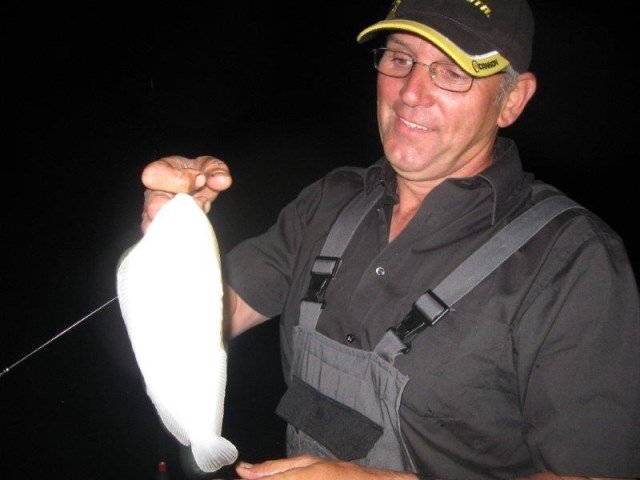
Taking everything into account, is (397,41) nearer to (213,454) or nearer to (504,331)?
(504,331)

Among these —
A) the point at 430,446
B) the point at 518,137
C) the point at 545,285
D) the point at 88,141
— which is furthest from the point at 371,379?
the point at 88,141

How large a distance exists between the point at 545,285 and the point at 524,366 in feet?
0.70

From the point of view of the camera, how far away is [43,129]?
25.2ft

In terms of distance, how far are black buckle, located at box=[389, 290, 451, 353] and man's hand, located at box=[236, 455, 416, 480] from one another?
1.07 feet

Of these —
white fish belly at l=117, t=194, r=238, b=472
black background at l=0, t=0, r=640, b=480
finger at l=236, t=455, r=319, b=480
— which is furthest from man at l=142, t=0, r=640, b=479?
black background at l=0, t=0, r=640, b=480

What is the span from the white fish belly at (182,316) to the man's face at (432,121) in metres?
0.79

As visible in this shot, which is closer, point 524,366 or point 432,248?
point 524,366

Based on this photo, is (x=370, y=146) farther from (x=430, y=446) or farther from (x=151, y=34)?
(x=430, y=446)

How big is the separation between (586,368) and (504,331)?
20 centimetres

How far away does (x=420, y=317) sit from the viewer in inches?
50.6

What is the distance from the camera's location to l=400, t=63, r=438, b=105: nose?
148 centimetres

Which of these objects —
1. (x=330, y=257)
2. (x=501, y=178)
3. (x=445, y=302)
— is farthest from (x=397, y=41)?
(x=445, y=302)

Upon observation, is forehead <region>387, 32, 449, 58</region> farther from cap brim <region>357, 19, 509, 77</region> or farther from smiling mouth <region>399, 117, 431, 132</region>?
smiling mouth <region>399, 117, 431, 132</region>

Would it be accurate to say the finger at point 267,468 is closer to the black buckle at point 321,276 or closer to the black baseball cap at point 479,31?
the black buckle at point 321,276
